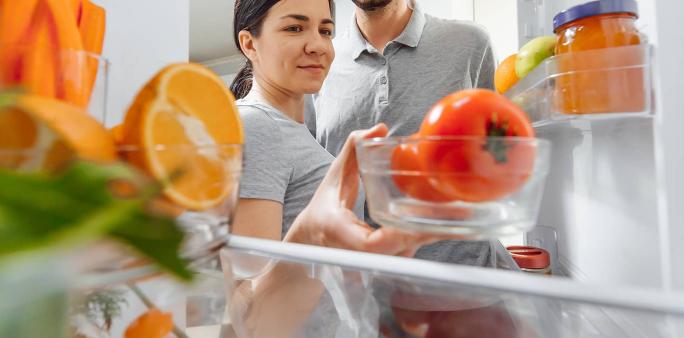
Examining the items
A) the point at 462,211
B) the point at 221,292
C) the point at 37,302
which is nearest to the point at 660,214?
the point at 462,211

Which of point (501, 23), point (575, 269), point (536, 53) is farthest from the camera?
point (501, 23)

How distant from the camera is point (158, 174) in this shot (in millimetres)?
214

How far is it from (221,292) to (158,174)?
16cm

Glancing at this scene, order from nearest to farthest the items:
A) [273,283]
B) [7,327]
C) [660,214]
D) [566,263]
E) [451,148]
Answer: [7,327]
[451,148]
[273,283]
[660,214]
[566,263]

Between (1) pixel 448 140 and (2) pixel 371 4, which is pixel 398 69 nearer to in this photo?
(2) pixel 371 4

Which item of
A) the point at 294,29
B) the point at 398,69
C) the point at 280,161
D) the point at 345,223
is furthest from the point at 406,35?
the point at 345,223

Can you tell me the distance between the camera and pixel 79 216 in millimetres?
142

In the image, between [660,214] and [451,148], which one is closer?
[451,148]

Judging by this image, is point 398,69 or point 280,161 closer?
point 280,161

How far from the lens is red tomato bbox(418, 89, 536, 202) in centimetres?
27

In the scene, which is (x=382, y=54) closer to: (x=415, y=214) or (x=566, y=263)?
(x=566, y=263)

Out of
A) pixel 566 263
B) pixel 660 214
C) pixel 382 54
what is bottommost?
pixel 566 263

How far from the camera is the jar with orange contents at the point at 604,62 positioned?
0.51m

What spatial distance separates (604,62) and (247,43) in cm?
60
